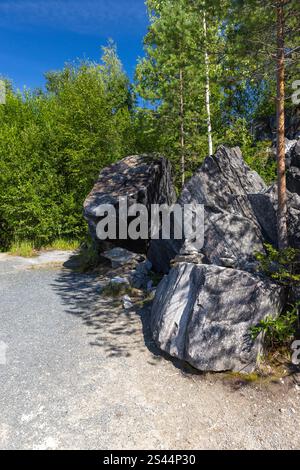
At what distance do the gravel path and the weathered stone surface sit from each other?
156 inches

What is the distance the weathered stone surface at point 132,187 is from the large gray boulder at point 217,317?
184 inches

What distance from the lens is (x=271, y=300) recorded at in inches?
186

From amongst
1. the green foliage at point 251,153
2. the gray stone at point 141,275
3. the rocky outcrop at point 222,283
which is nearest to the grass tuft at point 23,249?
the gray stone at point 141,275

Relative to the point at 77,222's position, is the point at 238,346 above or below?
below

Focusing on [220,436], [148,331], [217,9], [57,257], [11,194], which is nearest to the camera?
[220,436]

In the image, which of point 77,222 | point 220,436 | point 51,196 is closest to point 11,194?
point 51,196

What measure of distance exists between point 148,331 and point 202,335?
4.89 ft

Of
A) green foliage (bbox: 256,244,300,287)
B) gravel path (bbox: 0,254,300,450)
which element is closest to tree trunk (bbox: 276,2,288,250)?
green foliage (bbox: 256,244,300,287)

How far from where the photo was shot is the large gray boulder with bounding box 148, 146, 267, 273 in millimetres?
5777

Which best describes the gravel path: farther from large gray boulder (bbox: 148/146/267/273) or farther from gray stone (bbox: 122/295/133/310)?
large gray boulder (bbox: 148/146/267/273)

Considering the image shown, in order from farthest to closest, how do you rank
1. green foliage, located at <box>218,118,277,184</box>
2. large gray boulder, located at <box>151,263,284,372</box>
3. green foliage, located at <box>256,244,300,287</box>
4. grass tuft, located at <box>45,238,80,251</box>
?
grass tuft, located at <box>45,238,80,251</box>, green foliage, located at <box>218,118,277,184</box>, green foliage, located at <box>256,244,300,287</box>, large gray boulder, located at <box>151,263,284,372</box>

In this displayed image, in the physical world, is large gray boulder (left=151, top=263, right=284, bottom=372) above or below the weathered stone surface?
below

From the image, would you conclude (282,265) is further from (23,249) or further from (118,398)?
(23,249)
